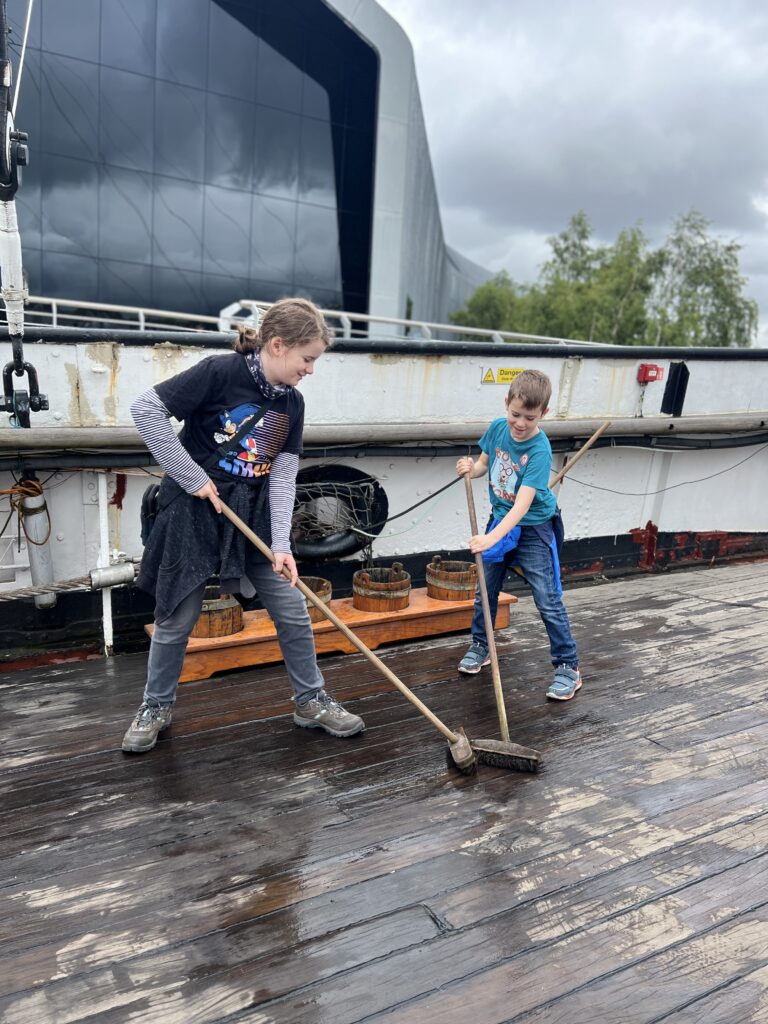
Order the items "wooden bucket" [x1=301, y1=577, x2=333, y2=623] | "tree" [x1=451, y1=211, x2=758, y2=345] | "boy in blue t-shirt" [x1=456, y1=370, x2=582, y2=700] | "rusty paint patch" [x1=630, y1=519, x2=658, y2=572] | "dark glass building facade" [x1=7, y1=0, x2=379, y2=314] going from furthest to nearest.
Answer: "tree" [x1=451, y1=211, x2=758, y2=345], "dark glass building facade" [x1=7, y1=0, x2=379, y2=314], "rusty paint patch" [x1=630, y1=519, x2=658, y2=572], "wooden bucket" [x1=301, y1=577, x2=333, y2=623], "boy in blue t-shirt" [x1=456, y1=370, x2=582, y2=700]

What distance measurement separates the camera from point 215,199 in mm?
12477

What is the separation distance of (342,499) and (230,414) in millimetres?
2085

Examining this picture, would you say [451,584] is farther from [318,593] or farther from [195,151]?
[195,151]

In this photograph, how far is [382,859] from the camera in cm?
223

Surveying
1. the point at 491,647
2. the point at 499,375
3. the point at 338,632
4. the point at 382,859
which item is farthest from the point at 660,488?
the point at 382,859

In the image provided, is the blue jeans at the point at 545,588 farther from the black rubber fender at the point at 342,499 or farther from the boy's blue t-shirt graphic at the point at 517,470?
the black rubber fender at the point at 342,499

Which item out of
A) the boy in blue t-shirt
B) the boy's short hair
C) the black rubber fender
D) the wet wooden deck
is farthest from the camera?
the black rubber fender

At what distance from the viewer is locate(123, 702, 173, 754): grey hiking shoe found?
2793 millimetres

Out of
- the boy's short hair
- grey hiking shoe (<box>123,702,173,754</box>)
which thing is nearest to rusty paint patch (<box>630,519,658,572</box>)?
the boy's short hair

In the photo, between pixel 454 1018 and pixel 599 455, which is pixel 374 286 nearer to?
pixel 599 455

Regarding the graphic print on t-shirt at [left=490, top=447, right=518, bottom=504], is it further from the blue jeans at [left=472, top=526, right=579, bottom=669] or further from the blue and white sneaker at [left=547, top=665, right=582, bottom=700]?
the blue and white sneaker at [left=547, top=665, right=582, bottom=700]

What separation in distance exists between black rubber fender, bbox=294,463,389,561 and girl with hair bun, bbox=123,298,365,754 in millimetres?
1588

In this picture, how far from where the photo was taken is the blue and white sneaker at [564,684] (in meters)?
3.40


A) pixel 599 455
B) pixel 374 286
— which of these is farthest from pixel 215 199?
pixel 599 455
